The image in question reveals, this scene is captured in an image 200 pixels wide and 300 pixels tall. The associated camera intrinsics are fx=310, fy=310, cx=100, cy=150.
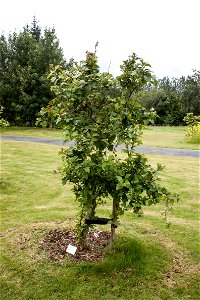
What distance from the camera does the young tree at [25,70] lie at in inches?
1043

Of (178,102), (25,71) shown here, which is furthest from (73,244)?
(178,102)

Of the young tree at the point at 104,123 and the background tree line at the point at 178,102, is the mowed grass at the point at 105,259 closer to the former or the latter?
the young tree at the point at 104,123

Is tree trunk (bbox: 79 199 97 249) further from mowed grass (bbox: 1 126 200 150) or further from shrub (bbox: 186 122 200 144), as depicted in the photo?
shrub (bbox: 186 122 200 144)

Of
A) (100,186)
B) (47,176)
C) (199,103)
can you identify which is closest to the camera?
(100,186)

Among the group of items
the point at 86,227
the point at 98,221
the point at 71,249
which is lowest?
the point at 71,249

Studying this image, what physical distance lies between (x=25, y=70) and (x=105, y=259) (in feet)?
78.9

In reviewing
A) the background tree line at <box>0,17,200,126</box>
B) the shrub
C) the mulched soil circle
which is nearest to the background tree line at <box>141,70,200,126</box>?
the background tree line at <box>0,17,200,126</box>

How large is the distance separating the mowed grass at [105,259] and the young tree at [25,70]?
1977 cm

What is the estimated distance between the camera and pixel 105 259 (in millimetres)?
4691

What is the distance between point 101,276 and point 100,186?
1.26 meters

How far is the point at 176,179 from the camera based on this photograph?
32.8ft

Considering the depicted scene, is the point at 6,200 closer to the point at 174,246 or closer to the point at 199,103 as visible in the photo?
the point at 174,246

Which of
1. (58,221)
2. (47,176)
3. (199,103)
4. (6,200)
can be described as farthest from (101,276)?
(199,103)

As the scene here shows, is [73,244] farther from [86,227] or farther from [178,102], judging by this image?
[178,102]
